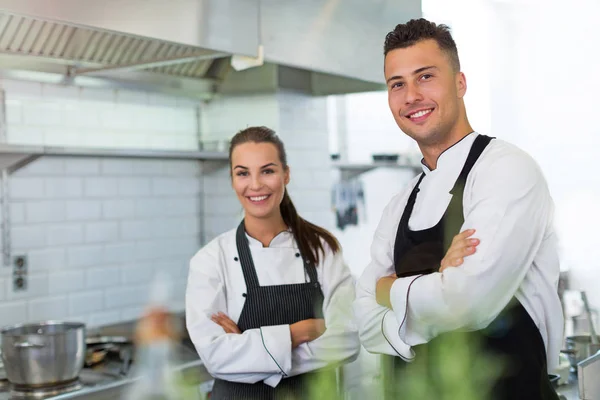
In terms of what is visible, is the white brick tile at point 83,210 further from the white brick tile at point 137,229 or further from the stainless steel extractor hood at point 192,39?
the stainless steel extractor hood at point 192,39

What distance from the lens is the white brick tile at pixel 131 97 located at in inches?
142

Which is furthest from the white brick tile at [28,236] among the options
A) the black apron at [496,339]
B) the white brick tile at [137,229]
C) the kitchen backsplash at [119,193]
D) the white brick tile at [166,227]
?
the black apron at [496,339]

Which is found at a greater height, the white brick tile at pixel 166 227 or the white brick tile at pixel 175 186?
the white brick tile at pixel 175 186

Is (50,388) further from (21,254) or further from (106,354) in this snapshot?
(21,254)

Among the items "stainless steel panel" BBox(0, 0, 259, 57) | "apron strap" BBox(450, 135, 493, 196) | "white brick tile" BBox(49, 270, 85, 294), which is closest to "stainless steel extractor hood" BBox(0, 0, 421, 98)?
"stainless steel panel" BBox(0, 0, 259, 57)

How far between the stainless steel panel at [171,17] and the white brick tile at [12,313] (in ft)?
5.44

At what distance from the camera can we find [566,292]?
3336 mm

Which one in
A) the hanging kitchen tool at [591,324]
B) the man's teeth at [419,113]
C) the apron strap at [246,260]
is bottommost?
the hanging kitchen tool at [591,324]

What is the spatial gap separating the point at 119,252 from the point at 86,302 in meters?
0.31

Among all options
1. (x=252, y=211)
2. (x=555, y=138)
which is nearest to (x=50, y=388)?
(x=252, y=211)

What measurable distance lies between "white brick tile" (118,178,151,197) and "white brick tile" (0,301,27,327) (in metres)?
0.77

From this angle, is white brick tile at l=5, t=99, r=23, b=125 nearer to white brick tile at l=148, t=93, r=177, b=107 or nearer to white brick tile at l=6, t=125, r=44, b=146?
white brick tile at l=6, t=125, r=44, b=146

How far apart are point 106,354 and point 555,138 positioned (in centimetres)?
425

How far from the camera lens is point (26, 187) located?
3.18 m
